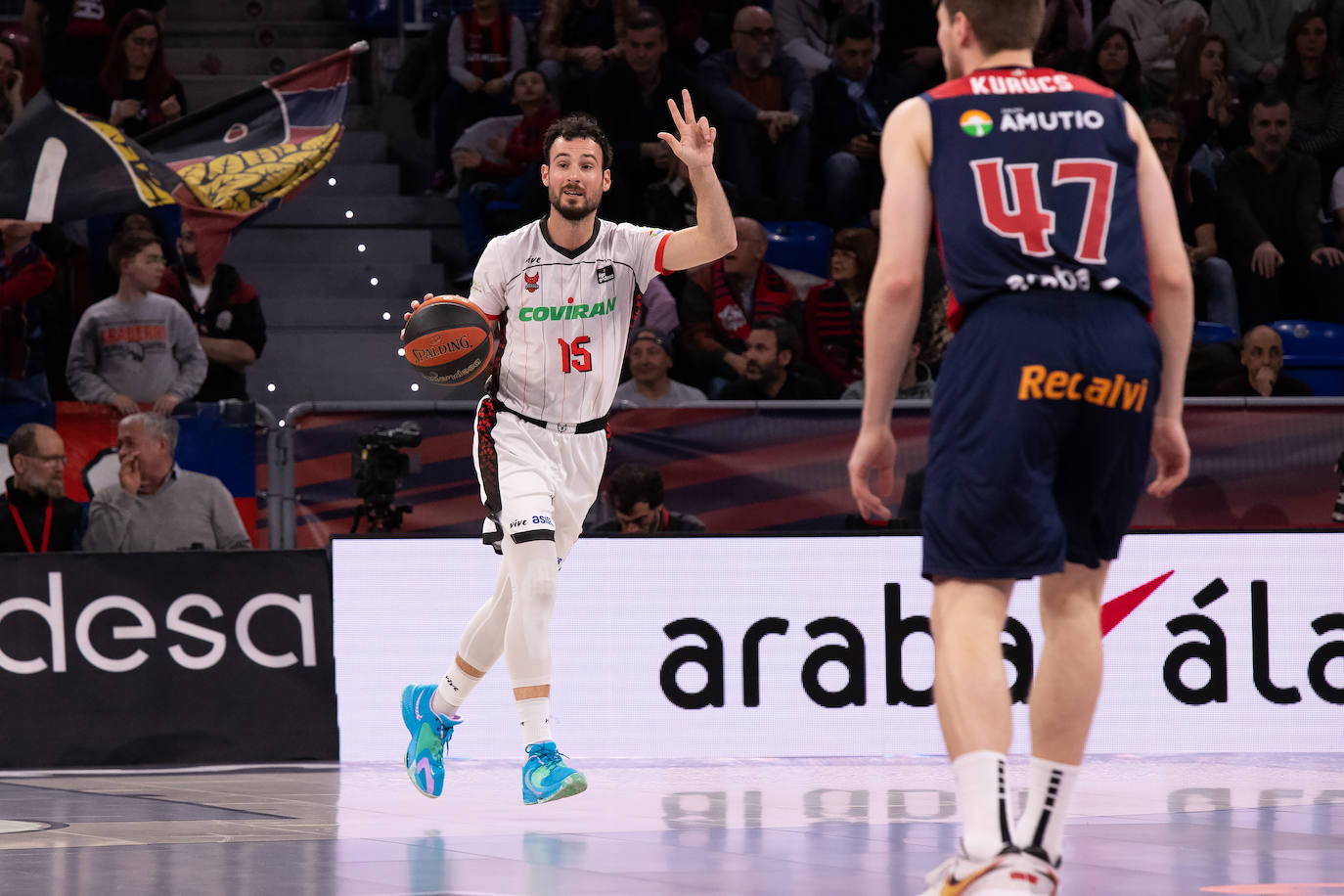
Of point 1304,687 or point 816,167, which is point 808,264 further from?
point 1304,687

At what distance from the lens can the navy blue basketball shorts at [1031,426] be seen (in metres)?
4.58

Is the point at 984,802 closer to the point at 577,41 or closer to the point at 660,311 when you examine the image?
the point at 660,311

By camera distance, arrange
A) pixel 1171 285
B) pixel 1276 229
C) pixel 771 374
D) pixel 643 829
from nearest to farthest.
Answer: pixel 1171 285
pixel 643 829
pixel 771 374
pixel 1276 229

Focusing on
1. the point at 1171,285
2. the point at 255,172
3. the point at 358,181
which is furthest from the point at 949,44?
the point at 358,181

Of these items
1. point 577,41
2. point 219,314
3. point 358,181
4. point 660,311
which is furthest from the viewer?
point 358,181

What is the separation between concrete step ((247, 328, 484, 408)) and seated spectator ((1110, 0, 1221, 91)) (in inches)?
263

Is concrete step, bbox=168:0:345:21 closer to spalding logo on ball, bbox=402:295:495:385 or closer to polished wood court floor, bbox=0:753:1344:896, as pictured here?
polished wood court floor, bbox=0:753:1344:896

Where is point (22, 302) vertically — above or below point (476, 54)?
below

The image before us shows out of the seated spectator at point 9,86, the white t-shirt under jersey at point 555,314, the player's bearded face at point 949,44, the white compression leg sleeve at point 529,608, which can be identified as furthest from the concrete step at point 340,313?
the player's bearded face at point 949,44

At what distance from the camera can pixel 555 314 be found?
7.72 metres

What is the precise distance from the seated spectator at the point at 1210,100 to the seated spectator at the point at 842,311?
12.4 ft

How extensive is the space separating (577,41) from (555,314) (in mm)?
8172

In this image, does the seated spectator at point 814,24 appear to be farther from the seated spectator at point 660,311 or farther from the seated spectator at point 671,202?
the seated spectator at point 660,311

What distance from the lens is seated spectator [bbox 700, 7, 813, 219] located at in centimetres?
1483
